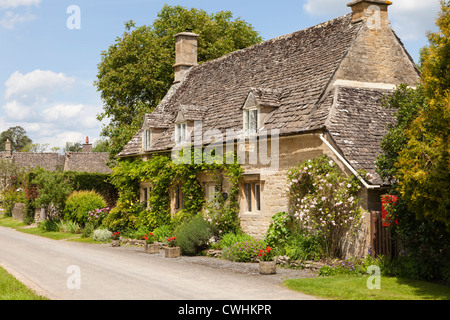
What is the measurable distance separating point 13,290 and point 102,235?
42.3 ft

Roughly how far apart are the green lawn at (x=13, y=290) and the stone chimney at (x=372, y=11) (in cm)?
1364

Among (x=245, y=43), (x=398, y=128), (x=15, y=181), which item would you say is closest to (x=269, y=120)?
(x=398, y=128)

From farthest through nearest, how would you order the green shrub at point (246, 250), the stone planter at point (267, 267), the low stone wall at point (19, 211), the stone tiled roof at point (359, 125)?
the low stone wall at point (19, 211) < the green shrub at point (246, 250) < the stone tiled roof at point (359, 125) < the stone planter at point (267, 267)

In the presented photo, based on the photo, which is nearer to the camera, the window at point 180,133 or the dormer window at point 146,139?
the window at point 180,133

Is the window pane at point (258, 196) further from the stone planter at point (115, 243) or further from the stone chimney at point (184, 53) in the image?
the stone chimney at point (184, 53)

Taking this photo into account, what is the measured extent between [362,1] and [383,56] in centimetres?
203

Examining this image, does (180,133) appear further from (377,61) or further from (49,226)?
(49,226)

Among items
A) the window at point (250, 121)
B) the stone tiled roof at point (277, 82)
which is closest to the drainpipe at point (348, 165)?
the stone tiled roof at point (277, 82)

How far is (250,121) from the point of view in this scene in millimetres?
18625

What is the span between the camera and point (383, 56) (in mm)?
18000

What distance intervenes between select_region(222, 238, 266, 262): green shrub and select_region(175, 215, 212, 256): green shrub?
74.1 inches

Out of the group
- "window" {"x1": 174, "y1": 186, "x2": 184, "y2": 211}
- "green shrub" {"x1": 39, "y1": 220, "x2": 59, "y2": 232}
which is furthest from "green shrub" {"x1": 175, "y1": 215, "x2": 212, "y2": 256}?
"green shrub" {"x1": 39, "y1": 220, "x2": 59, "y2": 232}

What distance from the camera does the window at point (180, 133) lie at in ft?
72.0

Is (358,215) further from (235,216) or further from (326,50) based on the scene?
(326,50)
